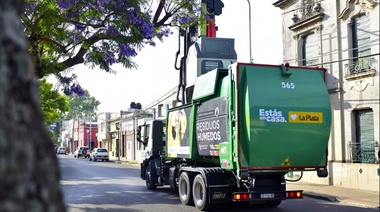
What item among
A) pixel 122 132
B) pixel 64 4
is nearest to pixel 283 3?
pixel 64 4

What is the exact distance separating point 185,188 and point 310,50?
922 centimetres

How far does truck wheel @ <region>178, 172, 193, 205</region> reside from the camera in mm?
10703

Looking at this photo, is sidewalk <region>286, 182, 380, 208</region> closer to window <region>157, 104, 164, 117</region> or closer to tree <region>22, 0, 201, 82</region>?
tree <region>22, 0, 201, 82</region>

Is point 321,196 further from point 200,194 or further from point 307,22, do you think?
point 307,22

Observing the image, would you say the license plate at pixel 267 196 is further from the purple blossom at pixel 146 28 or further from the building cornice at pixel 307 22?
the building cornice at pixel 307 22

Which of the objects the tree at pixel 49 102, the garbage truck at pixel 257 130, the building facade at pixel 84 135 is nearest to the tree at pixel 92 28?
the garbage truck at pixel 257 130

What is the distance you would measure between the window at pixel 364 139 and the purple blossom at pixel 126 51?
929 centimetres

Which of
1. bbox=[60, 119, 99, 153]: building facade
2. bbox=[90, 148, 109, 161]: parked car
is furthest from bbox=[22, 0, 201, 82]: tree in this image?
bbox=[60, 119, 99, 153]: building facade

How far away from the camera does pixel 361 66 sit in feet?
47.2

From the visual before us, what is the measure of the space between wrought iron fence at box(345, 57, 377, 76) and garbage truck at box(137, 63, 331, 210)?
204 inches

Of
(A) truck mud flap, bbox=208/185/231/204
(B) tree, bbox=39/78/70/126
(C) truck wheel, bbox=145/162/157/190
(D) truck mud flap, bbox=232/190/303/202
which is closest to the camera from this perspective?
(D) truck mud flap, bbox=232/190/303/202

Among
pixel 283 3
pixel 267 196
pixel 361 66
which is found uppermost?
pixel 283 3

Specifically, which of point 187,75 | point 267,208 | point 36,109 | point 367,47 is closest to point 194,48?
point 187,75

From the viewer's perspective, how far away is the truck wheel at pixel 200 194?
9623mm
